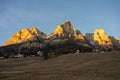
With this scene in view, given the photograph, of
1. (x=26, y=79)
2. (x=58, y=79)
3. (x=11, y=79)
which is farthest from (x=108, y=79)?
(x=11, y=79)

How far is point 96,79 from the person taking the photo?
45250mm

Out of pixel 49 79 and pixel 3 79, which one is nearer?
pixel 49 79

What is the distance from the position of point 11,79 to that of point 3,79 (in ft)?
8.85

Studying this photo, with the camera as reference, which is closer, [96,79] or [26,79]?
[96,79]

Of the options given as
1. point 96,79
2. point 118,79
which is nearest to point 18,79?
point 96,79

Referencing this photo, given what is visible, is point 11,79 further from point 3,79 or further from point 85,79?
point 85,79

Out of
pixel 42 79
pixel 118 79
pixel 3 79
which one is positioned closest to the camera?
pixel 118 79

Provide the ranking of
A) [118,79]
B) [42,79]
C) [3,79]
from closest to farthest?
[118,79], [42,79], [3,79]

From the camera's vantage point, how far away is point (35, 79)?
48.2 metres

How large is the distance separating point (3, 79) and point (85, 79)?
726 inches

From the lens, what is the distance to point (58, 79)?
46438 mm

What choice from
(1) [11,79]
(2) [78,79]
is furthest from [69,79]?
(1) [11,79]

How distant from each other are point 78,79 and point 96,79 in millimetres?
3500

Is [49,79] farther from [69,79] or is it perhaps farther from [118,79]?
[118,79]
